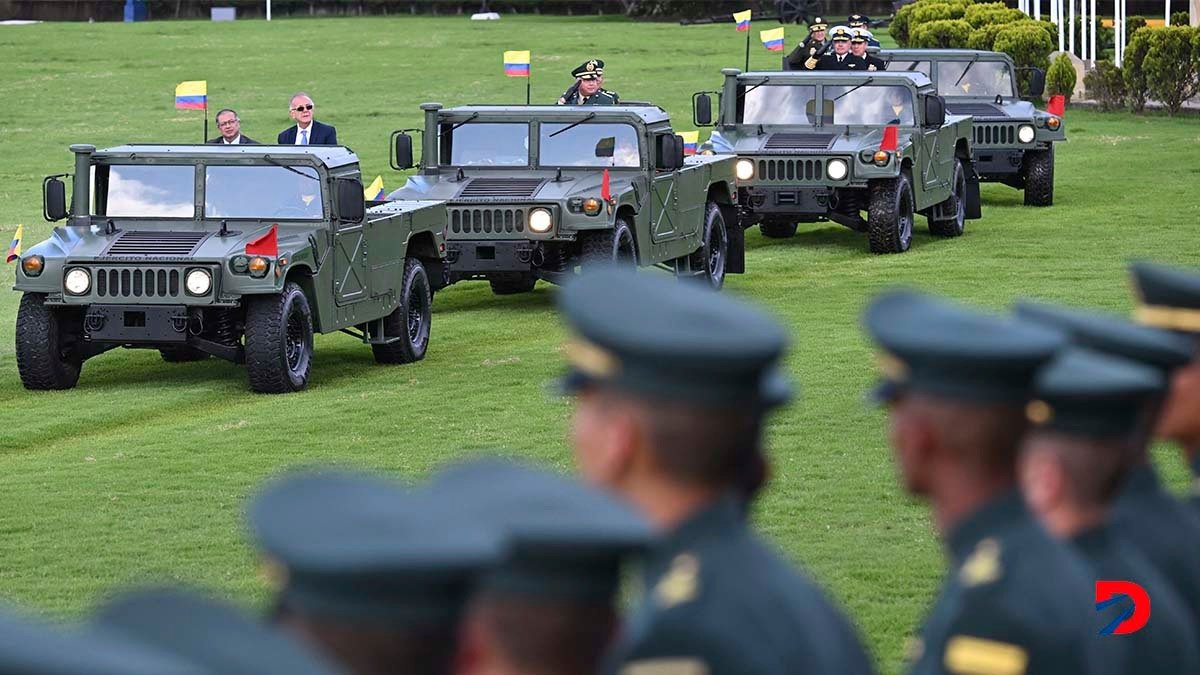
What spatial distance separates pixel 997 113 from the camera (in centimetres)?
2431

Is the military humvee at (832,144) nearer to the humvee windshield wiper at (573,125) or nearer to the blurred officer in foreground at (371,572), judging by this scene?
the humvee windshield wiper at (573,125)

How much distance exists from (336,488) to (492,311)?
50.0 feet

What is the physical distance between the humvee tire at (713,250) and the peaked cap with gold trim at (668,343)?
50.5 ft

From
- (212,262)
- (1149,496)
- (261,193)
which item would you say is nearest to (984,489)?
(1149,496)

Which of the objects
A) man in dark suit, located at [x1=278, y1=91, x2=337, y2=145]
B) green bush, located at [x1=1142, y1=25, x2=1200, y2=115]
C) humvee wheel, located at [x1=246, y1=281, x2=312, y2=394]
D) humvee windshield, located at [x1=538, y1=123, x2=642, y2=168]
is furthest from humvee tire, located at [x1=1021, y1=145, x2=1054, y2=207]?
humvee wheel, located at [x1=246, y1=281, x2=312, y2=394]

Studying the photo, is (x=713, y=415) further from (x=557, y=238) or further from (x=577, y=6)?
(x=577, y=6)

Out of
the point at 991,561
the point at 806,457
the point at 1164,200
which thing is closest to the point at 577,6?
the point at 1164,200

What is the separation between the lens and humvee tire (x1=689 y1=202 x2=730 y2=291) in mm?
18672

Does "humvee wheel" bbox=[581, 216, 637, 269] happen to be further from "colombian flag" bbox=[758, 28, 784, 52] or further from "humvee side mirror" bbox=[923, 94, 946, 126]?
"colombian flag" bbox=[758, 28, 784, 52]

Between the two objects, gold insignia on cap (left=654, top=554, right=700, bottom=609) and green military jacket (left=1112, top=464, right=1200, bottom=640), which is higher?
gold insignia on cap (left=654, top=554, right=700, bottom=609)

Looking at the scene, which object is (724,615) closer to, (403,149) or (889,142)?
(403,149)

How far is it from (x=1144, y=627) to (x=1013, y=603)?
1.54 ft

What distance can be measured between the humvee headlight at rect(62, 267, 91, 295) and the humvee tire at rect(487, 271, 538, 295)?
13.3 ft

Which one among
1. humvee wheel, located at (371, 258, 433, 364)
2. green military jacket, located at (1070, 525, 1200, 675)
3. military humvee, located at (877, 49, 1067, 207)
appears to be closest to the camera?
green military jacket, located at (1070, 525, 1200, 675)
